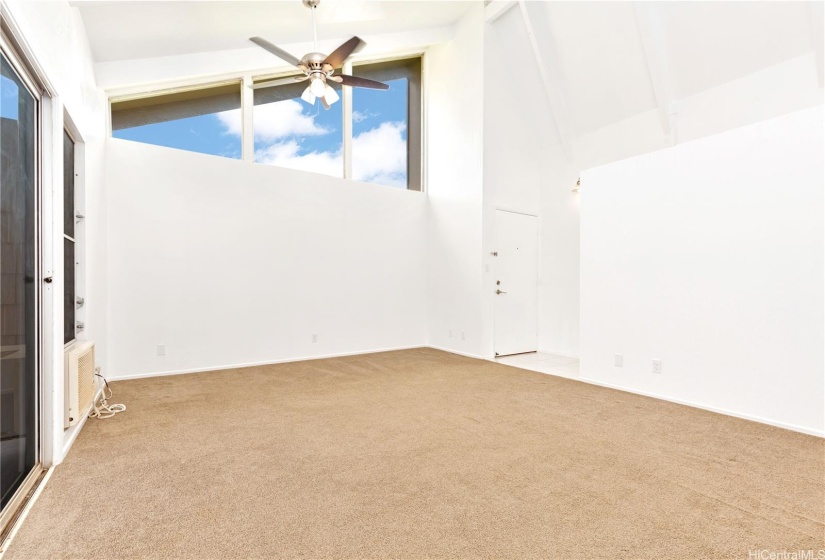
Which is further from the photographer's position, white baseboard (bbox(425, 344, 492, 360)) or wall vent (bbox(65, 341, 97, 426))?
white baseboard (bbox(425, 344, 492, 360))

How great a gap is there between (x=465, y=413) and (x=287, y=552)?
6.51 feet

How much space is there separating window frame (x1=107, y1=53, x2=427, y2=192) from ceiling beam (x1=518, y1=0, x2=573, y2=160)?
77.4 inches

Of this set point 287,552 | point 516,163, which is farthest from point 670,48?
point 287,552

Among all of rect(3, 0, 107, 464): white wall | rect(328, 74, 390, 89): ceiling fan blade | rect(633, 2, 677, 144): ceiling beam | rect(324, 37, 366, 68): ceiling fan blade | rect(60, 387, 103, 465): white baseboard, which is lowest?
rect(60, 387, 103, 465): white baseboard

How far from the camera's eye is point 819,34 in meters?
3.85

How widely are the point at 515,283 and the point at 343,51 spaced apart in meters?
3.85

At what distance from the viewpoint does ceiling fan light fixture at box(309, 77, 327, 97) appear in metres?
4.14

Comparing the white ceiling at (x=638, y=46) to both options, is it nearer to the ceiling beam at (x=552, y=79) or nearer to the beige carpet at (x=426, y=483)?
the ceiling beam at (x=552, y=79)

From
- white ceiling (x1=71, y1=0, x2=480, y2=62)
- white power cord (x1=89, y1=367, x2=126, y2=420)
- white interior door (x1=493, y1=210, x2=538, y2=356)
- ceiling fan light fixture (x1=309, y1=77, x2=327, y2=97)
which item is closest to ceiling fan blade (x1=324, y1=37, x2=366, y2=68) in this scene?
ceiling fan light fixture (x1=309, y1=77, x2=327, y2=97)

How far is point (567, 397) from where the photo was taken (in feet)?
12.7

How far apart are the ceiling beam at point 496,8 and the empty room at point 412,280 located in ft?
0.12

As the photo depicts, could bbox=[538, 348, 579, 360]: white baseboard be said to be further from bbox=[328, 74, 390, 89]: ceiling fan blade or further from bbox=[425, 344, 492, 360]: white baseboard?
bbox=[328, 74, 390, 89]: ceiling fan blade

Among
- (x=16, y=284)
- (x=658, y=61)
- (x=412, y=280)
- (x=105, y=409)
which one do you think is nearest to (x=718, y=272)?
(x=658, y=61)

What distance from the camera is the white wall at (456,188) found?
19.5ft
